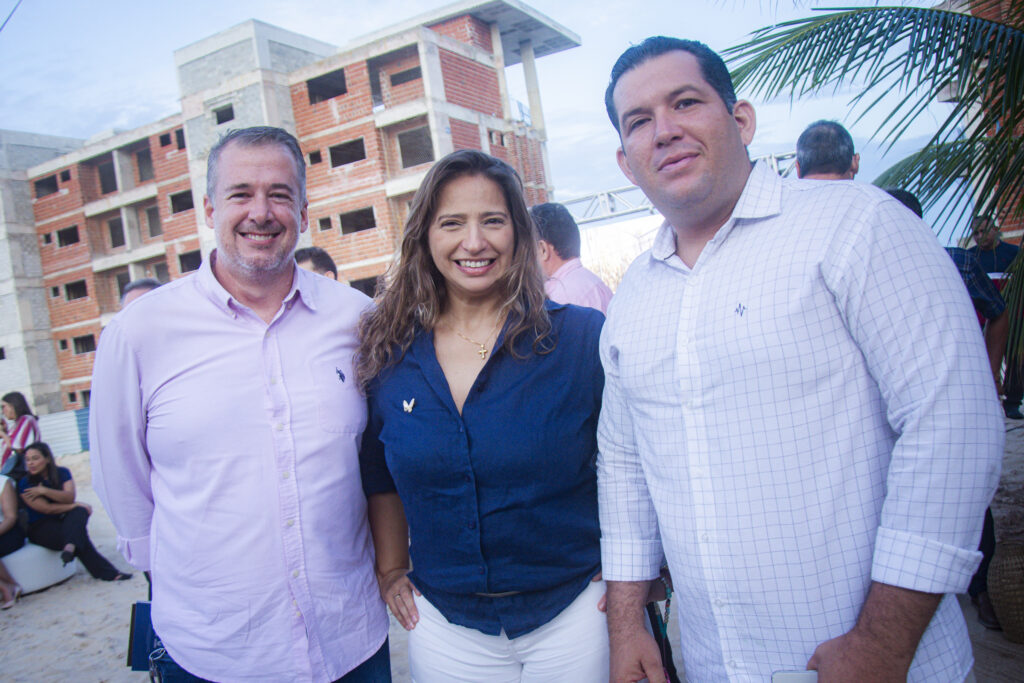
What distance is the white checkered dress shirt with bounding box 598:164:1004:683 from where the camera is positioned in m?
1.26

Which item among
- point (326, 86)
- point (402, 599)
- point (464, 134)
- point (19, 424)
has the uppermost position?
point (326, 86)

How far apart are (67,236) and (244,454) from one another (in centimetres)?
3298

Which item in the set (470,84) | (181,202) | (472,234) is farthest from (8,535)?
(181,202)

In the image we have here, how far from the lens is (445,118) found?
64.6 feet

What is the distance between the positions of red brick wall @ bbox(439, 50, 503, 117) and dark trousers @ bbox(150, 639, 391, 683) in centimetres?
1966

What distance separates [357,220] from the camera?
74.3 ft

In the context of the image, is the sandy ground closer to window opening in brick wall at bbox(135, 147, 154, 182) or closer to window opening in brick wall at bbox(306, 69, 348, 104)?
window opening in brick wall at bbox(306, 69, 348, 104)

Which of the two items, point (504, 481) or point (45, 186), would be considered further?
point (45, 186)

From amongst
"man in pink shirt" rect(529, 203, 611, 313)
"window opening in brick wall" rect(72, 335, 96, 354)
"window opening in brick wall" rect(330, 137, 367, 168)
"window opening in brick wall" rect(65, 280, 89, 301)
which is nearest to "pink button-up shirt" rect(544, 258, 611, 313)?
"man in pink shirt" rect(529, 203, 611, 313)

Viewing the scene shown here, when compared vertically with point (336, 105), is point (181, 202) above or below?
below

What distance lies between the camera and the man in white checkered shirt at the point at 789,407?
1.27 meters

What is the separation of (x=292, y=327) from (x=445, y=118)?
18.9 meters

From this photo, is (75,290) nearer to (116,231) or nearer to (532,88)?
(116,231)

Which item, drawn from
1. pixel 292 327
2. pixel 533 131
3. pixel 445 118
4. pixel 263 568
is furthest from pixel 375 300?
pixel 533 131
